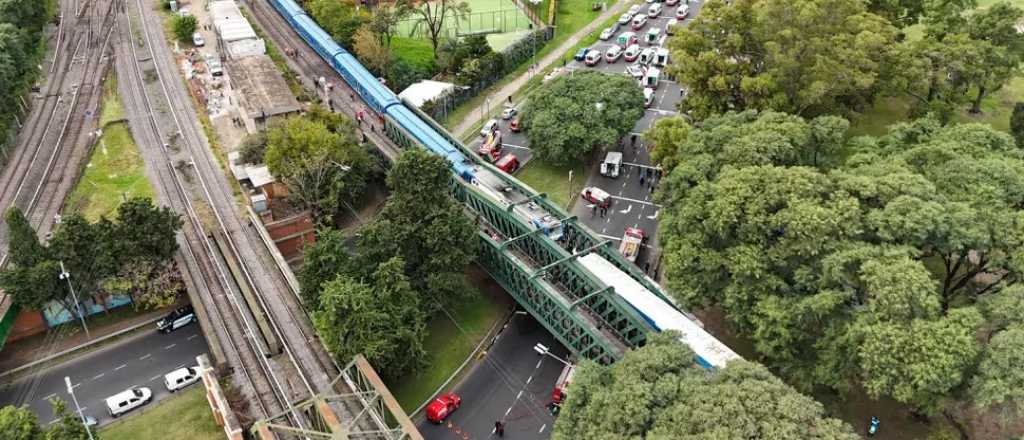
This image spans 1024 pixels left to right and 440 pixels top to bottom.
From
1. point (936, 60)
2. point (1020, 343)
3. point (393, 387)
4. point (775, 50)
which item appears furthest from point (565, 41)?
point (1020, 343)

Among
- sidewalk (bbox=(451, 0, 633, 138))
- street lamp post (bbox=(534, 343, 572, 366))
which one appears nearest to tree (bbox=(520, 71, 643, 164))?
sidewalk (bbox=(451, 0, 633, 138))

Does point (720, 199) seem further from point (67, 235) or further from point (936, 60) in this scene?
point (67, 235)

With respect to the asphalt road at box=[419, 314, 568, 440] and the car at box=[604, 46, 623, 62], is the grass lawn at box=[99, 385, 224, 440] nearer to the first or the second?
the asphalt road at box=[419, 314, 568, 440]

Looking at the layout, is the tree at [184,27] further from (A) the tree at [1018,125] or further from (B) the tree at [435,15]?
(A) the tree at [1018,125]

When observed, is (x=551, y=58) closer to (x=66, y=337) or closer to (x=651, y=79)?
(x=651, y=79)

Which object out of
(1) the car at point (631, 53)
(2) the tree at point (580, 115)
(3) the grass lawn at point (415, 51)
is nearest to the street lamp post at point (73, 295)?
(2) the tree at point (580, 115)
